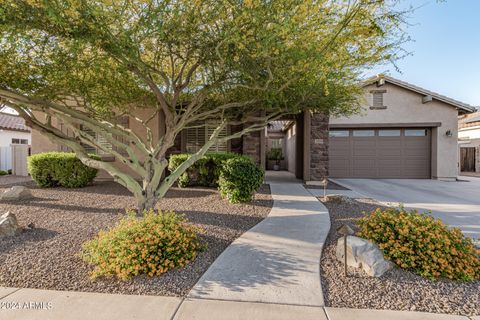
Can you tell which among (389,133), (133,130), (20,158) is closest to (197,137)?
(133,130)

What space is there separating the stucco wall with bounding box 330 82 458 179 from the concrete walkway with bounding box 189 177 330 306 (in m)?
9.88

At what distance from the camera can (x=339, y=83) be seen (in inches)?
253

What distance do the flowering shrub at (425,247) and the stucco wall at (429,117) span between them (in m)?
10.3

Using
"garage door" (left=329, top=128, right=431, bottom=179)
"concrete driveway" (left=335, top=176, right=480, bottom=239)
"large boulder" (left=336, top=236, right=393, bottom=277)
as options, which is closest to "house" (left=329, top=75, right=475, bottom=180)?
"garage door" (left=329, top=128, right=431, bottom=179)

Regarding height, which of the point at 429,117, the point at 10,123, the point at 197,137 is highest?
the point at 10,123

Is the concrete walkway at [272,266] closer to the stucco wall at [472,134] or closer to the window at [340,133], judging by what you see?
the window at [340,133]

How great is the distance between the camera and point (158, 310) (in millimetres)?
2529

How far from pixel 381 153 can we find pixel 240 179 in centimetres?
1042

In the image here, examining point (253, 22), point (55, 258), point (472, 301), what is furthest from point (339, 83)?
point (55, 258)

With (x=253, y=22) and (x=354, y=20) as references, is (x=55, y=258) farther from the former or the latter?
(x=354, y=20)

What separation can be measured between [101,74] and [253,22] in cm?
369

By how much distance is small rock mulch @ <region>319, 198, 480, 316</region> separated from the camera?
8.63 ft

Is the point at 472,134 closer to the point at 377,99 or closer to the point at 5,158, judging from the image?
the point at 377,99

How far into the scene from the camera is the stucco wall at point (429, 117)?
13.2 metres
